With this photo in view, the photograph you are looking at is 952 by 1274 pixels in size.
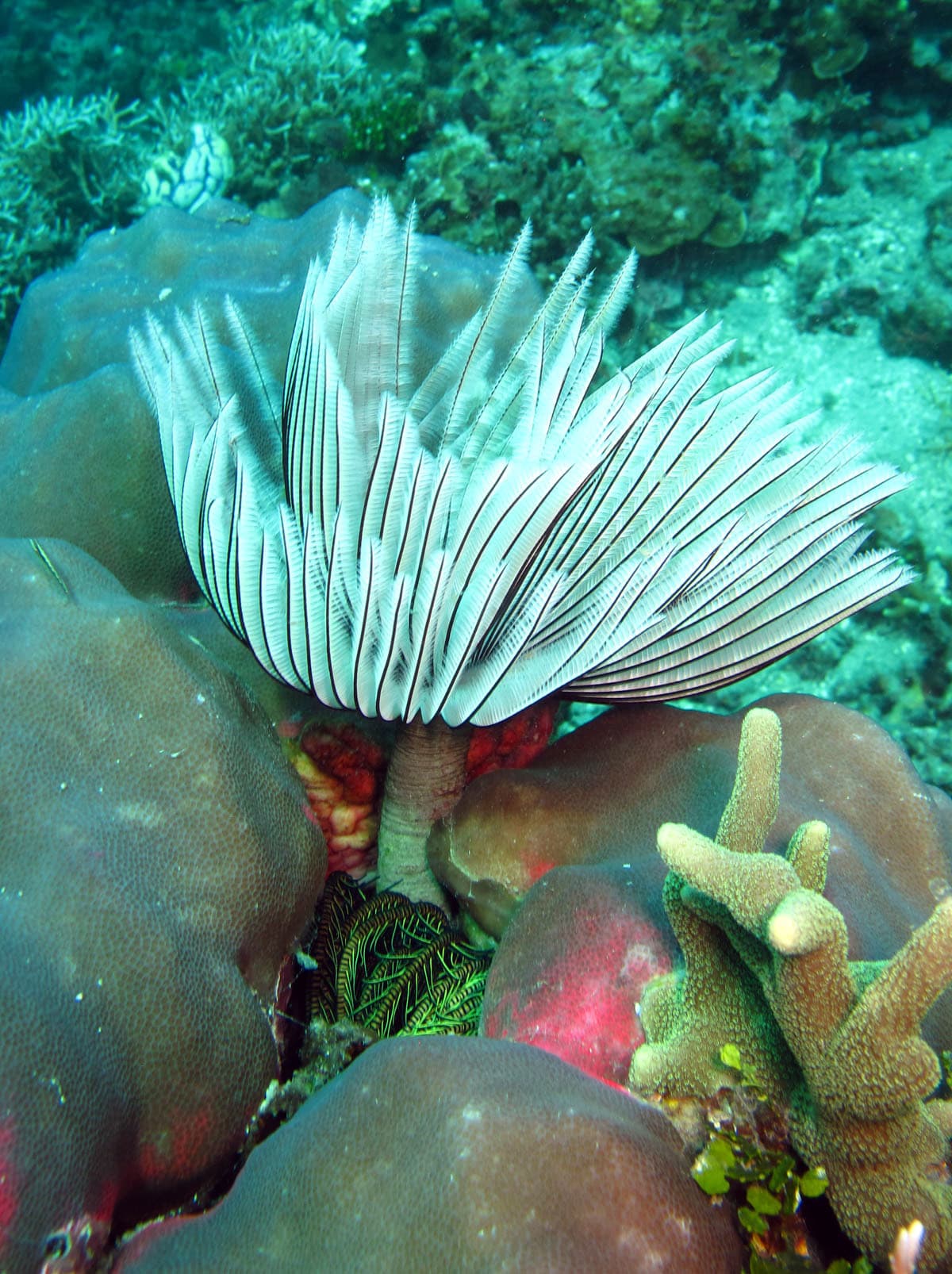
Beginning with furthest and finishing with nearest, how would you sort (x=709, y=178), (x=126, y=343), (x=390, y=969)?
(x=709, y=178), (x=126, y=343), (x=390, y=969)

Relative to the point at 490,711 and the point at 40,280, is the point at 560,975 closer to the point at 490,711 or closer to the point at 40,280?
the point at 490,711

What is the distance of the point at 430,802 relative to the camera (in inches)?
120

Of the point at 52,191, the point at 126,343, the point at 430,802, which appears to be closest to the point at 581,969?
the point at 430,802

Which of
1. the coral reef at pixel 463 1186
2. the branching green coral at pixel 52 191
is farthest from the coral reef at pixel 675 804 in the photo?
the branching green coral at pixel 52 191

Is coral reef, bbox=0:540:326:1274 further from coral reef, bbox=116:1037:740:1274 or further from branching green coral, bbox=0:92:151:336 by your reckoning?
branching green coral, bbox=0:92:151:336

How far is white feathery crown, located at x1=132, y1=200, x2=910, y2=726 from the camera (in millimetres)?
2340

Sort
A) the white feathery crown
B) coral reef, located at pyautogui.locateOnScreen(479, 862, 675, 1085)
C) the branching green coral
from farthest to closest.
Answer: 1. the branching green coral
2. the white feathery crown
3. coral reef, located at pyautogui.locateOnScreen(479, 862, 675, 1085)

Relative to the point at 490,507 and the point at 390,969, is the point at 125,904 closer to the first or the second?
the point at 390,969

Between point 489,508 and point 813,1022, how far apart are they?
1453 millimetres

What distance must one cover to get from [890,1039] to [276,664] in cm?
188

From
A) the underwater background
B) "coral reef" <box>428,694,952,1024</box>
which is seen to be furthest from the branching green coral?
"coral reef" <box>428,694,952,1024</box>

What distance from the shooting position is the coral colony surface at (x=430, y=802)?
5.28ft

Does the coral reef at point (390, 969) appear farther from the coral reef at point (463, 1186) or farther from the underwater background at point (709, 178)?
the underwater background at point (709, 178)

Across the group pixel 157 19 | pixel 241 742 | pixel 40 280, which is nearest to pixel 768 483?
pixel 241 742
